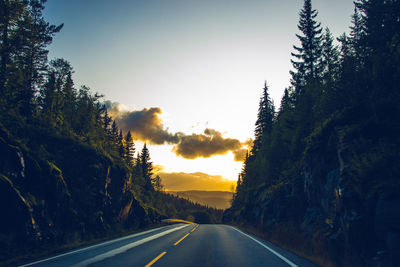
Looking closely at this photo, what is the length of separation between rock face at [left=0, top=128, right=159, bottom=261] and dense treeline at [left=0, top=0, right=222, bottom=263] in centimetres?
4

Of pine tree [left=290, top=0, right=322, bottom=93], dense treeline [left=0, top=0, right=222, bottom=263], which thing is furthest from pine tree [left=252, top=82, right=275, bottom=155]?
dense treeline [left=0, top=0, right=222, bottom=263]

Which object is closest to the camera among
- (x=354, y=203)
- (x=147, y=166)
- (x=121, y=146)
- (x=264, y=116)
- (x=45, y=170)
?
(x=354, y=203)

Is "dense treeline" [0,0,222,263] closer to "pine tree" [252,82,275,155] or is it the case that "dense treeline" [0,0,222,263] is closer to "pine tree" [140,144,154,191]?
"pine tree" [252,82,275,155]

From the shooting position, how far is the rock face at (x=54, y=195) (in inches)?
445

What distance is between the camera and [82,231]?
58.0 ft

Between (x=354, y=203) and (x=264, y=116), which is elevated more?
(x=264, y=116)

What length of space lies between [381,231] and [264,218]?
16.4 metres

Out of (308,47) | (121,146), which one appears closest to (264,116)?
(308,47)

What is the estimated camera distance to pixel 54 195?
15.6 meters

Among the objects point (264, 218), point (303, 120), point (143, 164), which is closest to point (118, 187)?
point (264, 218)

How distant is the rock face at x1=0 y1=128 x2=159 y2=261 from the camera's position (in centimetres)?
1130

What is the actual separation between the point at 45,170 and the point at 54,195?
171 centimetres

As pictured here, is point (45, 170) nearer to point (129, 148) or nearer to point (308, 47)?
point (308, 47)

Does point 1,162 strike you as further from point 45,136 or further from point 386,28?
point 386,28
